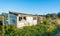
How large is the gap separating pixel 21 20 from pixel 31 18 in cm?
422

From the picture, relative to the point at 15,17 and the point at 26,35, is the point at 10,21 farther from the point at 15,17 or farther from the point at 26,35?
the point at 26,35

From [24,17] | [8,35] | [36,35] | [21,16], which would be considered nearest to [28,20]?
[24,17]

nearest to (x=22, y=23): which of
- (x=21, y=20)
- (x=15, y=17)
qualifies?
(x=21, y=20)

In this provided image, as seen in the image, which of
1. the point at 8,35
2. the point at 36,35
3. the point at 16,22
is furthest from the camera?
the point at 16,22

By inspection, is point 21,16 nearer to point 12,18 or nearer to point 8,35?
point 12,18

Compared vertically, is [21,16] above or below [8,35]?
above

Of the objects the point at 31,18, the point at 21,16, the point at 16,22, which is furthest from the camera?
the point at 31,18

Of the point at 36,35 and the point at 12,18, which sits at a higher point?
the point at 12,18

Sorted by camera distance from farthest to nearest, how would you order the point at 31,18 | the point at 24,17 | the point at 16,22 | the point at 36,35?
1. the point at 31,18
2. the point at 24,17
3. the point at 16,22
4. the point at 36,35

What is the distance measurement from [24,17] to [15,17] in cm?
262

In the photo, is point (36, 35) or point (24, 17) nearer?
point (36, 35)

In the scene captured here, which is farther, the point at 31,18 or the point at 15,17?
the point at 31,18

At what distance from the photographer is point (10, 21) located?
62.5ft

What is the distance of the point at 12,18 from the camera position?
1919 cm
